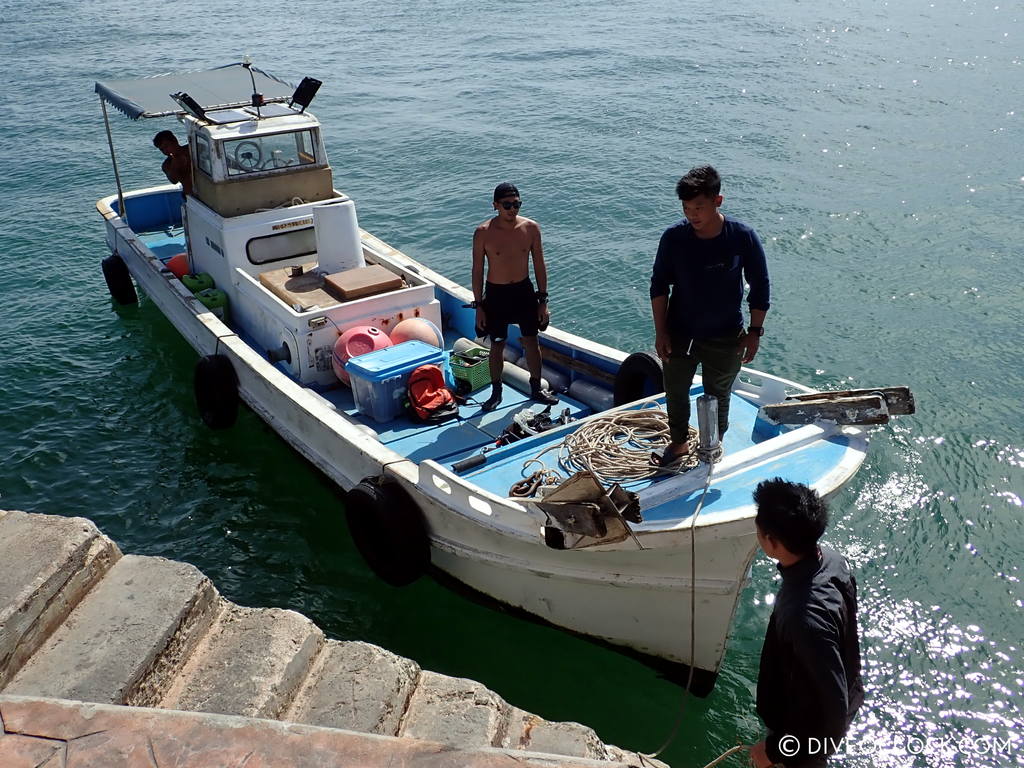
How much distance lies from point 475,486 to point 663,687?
6.89 ft

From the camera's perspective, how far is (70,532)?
12.1 ft

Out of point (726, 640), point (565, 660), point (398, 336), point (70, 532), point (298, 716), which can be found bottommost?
point (565, 660)

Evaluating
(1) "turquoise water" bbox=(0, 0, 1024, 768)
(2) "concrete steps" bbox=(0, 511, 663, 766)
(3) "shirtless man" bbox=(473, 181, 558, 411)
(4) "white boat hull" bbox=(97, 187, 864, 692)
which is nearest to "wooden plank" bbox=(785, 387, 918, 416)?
(4) "white boat hull" bbox=(97, 187, 864, 692)

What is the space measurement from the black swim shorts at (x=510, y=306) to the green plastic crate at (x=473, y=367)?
0.64 meters

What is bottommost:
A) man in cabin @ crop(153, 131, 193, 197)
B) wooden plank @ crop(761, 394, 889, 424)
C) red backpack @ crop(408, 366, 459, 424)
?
red backpack @ crop(408, 366, 459, 424)

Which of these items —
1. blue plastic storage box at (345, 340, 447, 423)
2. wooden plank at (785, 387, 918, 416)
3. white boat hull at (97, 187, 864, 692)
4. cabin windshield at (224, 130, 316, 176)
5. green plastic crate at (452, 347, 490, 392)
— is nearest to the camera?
white boat hull at (97, 187, 864, 692)

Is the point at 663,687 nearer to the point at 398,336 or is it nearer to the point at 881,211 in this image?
the point at 398,336

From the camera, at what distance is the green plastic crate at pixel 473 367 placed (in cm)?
845

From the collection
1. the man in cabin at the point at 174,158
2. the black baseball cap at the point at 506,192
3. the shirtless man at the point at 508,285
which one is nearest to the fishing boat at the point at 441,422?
the man in cabin at the point at 174,158

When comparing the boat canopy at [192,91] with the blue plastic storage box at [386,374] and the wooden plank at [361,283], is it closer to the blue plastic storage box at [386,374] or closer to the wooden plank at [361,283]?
the wooden plank at [361,283]

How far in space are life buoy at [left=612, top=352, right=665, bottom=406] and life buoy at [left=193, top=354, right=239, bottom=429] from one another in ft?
12.8

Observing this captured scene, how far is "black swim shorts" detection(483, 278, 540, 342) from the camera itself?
25.1 ft

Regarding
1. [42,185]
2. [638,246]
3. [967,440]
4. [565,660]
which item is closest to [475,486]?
[565,660]

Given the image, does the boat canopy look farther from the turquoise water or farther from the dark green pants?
the dark green pants
